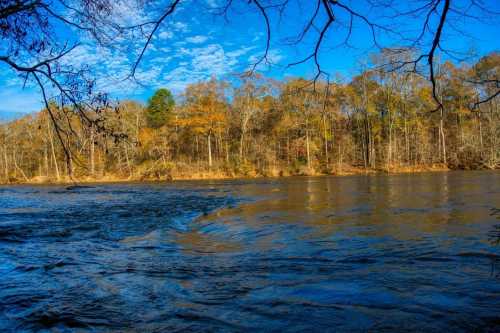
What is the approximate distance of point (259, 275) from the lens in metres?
5.80

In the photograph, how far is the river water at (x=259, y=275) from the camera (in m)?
4.12

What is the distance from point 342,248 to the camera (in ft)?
24.2

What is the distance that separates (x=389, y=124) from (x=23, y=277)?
160ft

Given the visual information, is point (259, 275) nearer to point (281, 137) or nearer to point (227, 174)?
point (227, 174)

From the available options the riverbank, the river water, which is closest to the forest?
the riverbank

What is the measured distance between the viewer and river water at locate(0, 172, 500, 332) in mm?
4125

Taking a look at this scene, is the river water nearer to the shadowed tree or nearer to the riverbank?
the riverbank

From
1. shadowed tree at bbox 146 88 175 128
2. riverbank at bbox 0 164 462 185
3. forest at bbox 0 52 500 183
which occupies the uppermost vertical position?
shadowed tree at bbox 146 88 175 128

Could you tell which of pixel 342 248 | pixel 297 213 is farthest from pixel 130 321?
pixel 297 213

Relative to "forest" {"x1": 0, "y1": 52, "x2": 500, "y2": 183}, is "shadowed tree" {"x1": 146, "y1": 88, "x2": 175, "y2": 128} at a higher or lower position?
higher

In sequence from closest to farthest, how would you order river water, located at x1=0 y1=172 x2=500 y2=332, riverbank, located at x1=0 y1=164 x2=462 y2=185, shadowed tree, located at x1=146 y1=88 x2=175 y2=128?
1. river water, located at x1=0 y1=172 x2=500 y2=332
2. riverbank, located at x1=0 y1=164 x2=462 y2=185
3. shadowed tree, located at x1=146 y1=88 x2=175 y2=128

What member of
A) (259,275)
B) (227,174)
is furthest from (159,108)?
(259,275)

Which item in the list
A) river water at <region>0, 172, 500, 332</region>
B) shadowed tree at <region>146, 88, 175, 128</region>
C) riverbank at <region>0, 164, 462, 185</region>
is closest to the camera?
river water at <region>0, 172, 500, 332</region>

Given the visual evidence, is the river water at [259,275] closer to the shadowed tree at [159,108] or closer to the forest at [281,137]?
the forest at [281,137]
